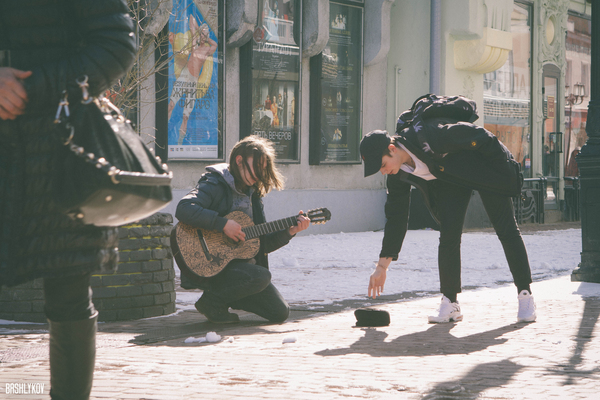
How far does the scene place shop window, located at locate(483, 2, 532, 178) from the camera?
18.1m

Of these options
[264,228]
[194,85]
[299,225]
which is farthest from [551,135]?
[264,228]

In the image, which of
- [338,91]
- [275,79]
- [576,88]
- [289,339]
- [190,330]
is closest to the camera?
[289,339]

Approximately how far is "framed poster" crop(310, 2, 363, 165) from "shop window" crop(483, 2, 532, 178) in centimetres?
351

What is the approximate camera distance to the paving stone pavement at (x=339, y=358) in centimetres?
371

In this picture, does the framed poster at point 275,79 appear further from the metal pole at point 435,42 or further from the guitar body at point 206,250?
the guitar body at point 206,250

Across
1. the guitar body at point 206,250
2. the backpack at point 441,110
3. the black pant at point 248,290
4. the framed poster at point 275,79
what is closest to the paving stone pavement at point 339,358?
the black pant at point 248,290

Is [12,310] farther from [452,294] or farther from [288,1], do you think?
[288,1]

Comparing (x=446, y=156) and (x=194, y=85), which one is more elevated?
(x=194, y=85)

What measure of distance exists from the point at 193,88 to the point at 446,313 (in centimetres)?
796

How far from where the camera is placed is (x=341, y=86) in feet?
50.6

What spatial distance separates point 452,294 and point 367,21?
10.7 meters

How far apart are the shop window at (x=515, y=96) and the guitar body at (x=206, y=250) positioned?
12781mm

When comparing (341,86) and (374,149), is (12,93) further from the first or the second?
(341,86)

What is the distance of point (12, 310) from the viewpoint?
228 inches
